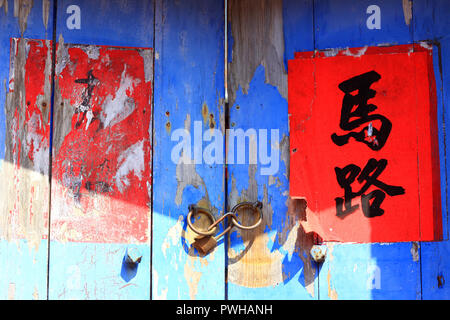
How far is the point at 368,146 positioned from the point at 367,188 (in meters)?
0.13

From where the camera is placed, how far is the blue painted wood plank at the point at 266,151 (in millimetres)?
1379

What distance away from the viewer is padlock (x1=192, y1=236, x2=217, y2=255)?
1366 mm

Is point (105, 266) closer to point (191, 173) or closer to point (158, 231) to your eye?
point (158, 231)

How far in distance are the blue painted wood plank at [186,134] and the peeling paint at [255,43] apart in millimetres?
43

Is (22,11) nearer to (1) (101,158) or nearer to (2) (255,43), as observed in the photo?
(1) (101,158)

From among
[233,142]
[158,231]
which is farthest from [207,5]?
[158,231]

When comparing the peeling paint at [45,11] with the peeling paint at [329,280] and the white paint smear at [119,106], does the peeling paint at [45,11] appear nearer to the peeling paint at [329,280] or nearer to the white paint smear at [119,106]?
the white paint smear at [119,106]

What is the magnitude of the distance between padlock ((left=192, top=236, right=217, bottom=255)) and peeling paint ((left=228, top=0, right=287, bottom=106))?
17.0 inches

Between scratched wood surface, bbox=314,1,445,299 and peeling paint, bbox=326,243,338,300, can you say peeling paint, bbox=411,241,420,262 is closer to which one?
scratched wood surface, bbox=314,1,445,299

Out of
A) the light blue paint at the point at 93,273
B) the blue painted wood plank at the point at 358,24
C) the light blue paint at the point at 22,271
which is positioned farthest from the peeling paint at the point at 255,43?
the light blue paint at the point at 22,271

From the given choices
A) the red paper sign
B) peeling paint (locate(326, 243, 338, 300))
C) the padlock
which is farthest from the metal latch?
peeling paint (locate(326, 243, 338, 300))

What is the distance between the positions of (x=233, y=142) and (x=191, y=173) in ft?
0.54

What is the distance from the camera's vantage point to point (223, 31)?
4.67 feet

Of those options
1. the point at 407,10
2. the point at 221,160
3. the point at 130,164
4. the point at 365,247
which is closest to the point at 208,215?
the point at 221,160
